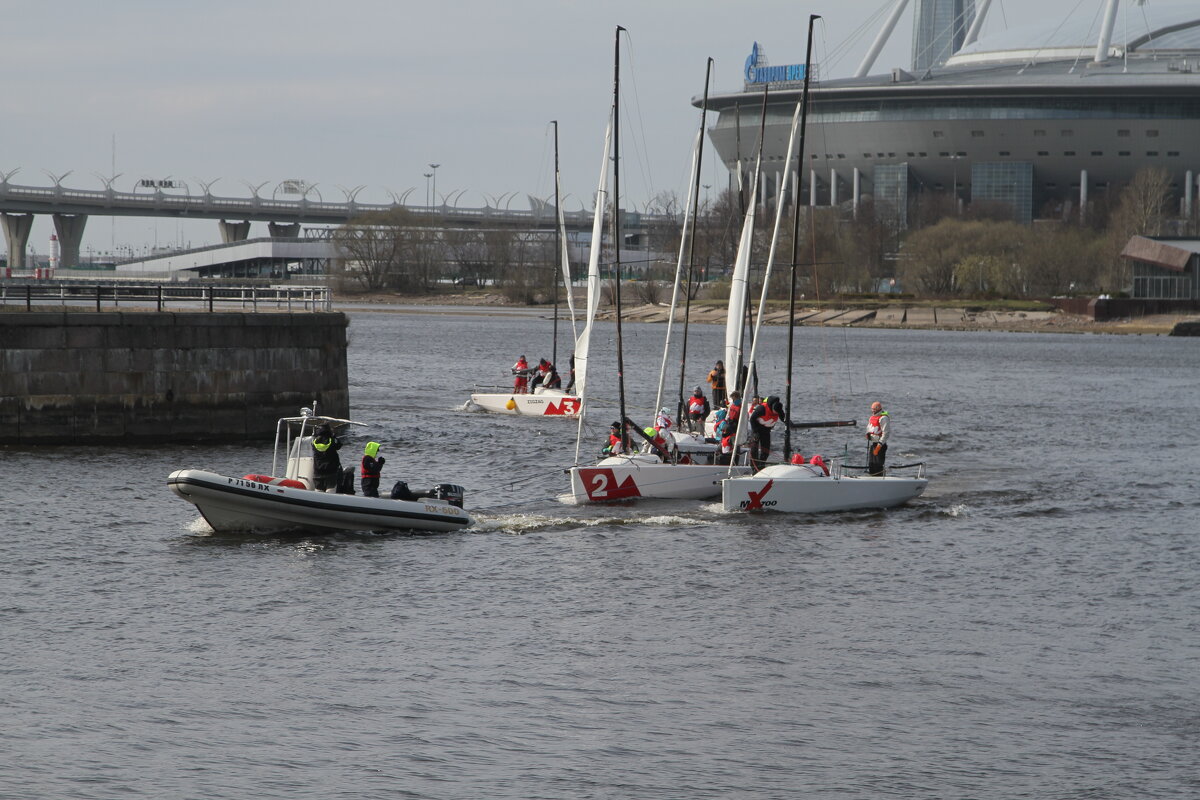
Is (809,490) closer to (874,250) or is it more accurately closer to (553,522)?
(553,522)

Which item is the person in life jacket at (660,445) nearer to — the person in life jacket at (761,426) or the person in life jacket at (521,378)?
the person in life jacket at (761,426)

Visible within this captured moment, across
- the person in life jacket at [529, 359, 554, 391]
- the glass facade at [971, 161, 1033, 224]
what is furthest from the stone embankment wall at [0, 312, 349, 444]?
the glass facade at [971, 161, 1033, 224]

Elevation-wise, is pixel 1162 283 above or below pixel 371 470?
above

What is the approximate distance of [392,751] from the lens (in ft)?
54.3

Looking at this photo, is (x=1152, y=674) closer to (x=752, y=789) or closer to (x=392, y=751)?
(x=752, y=789)

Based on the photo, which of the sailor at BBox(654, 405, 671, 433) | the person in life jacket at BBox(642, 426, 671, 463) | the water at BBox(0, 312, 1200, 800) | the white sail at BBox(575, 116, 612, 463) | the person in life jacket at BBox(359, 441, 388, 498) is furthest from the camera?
the white sail at BBox(575, 116, 612, 463)

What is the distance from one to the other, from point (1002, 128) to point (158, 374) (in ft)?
516

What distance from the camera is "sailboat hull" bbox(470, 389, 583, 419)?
52406 mm

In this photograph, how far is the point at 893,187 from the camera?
189875 millimetres

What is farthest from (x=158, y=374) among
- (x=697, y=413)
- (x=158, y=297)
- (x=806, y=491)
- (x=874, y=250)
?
(x=874, y=250)

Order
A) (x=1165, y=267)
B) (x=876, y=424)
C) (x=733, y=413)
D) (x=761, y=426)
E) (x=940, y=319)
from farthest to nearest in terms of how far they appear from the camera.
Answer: (x=940, y=319), (x=1165, y=267), (x=761, y=426), (x=733, y=413), (x=876, y=424)

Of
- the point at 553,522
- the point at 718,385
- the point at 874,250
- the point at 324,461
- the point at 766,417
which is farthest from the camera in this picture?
the point at 874,250

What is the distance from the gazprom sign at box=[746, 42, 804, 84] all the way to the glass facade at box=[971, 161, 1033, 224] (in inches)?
1083

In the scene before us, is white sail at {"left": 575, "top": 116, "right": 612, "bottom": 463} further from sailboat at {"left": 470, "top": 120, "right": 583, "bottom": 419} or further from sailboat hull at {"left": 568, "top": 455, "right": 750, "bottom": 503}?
sailboat at {"left": 470, "top": 120, "right": 583, "bottom": 419}
